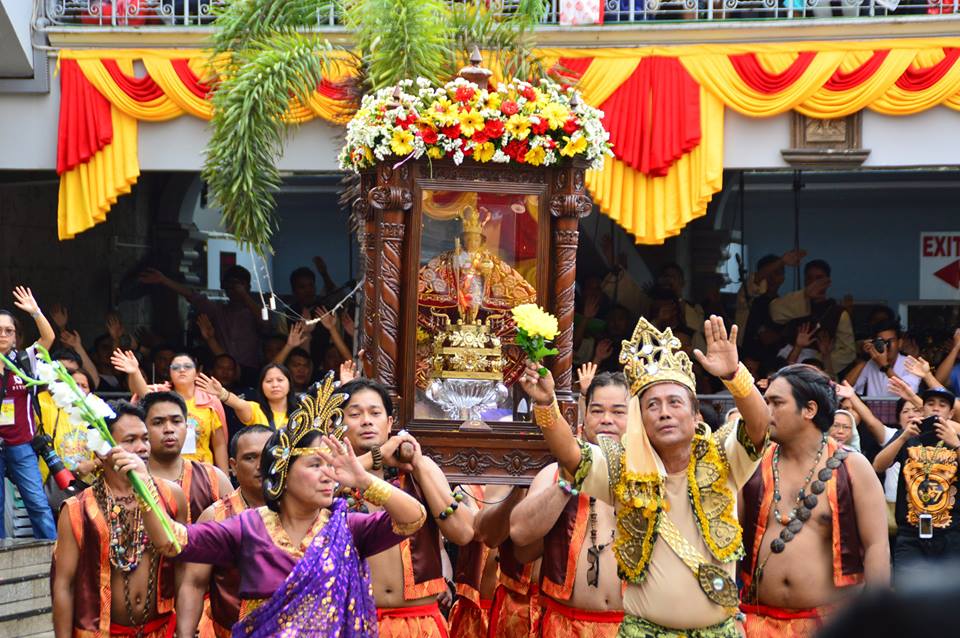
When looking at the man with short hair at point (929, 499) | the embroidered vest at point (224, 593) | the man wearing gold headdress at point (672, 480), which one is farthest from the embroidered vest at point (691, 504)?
the man with short hair at point (929, 499)

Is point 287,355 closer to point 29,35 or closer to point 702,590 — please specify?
point 29,35

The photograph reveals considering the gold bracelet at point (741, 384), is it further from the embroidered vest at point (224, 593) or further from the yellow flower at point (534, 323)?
the embroidered vest at point (224, 593)

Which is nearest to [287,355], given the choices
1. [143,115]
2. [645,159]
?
[143,115]

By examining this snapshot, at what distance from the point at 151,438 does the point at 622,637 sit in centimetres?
256

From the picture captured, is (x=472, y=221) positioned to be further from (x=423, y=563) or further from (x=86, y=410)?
(x=86, y=410)

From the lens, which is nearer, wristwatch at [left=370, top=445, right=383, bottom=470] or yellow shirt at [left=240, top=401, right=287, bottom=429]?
wristwatch at [left=370, top=445, right=383, bottom=470]

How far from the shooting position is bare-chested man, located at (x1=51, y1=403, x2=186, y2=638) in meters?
5.73

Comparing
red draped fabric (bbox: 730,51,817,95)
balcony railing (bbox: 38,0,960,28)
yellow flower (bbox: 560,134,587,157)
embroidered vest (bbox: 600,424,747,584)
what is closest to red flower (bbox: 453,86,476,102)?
yellow flower (bbox: 560,134,587,157)

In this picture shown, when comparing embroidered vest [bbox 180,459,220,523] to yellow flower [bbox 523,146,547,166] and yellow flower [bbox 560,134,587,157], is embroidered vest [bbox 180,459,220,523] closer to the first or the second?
yellow flower [bbox 523,146,547,166]

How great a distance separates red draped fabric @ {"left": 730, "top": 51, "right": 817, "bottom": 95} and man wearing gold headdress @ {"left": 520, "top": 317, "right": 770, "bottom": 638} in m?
7.26

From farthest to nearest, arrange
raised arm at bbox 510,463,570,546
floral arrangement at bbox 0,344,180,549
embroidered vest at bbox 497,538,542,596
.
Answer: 1. embroidered vest at bbox 497,538,542,596
2. raised arm at bbox 510,463,570,546
3. floral arrangement at bbox 0,344,180,549

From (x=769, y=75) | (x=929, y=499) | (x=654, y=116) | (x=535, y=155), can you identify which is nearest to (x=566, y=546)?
(x=535, y=155)

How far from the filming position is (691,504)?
15.8 ft

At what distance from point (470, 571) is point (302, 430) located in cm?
190
